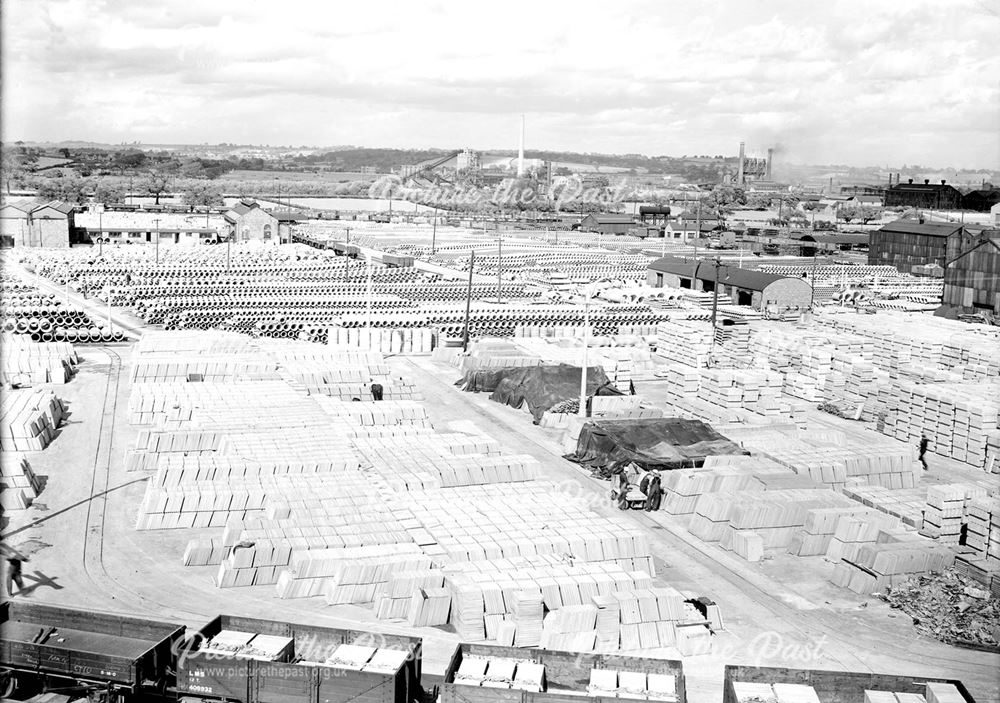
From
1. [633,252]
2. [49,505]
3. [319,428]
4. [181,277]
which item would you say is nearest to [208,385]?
[319,428]

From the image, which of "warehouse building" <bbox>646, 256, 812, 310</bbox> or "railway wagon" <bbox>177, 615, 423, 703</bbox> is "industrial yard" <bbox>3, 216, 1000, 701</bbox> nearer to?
"railway wagon" <bbox>177, 615, 423, 703</bbox>

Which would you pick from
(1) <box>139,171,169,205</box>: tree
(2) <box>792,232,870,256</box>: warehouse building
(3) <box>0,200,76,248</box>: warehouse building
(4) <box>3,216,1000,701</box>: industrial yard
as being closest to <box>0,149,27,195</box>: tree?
(3) <box>0,200,76,248</box>: warehouse building

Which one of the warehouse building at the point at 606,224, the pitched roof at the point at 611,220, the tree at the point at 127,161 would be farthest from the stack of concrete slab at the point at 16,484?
the tree at the point at 127,161

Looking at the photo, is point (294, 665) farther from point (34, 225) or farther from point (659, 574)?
point (34, 225)

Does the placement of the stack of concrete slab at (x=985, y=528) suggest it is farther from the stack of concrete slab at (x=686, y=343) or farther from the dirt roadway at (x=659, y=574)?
the stack of concrete slab at (x=686, y=343)

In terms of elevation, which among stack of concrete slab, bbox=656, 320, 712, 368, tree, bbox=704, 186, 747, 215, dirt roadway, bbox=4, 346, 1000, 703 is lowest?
dirt roadway, bbox=4, 346, 1000, 703

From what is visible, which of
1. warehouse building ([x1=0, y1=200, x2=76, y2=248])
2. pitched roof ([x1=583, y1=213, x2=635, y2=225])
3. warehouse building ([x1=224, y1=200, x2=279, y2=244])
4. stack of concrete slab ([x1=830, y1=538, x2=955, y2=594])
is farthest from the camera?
pitched roof ([x1=583, y1=213, x2=635, y2=225])
